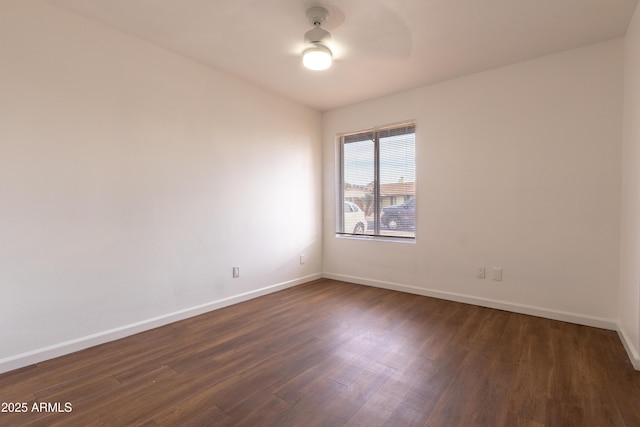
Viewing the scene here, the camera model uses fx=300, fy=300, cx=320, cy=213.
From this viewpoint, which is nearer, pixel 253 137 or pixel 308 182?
pixel 253 137

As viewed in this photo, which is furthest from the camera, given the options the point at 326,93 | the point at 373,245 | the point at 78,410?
the point at 373,245

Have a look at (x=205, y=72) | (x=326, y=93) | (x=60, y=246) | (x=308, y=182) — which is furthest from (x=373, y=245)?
(x=60, y=246)

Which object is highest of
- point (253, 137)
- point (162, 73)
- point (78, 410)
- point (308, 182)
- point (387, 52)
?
point (387, 52)

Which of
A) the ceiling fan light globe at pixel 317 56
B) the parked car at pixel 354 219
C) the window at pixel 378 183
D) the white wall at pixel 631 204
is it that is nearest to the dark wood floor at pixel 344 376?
the white wall at pixel 631 204

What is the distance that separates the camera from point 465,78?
11.3 feet

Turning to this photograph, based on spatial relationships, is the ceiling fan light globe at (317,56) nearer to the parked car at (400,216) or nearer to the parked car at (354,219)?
the parked car at (400,216)

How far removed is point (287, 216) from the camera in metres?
4.19

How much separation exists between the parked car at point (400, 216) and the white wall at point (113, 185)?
5.53 ft

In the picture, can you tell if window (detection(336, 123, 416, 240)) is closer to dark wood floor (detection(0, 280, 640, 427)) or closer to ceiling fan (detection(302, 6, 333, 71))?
dark wood floor (detection(0, 280, 640, 427))

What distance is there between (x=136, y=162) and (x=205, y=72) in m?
1.24

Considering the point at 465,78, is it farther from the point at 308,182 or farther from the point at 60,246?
the point at 60,246

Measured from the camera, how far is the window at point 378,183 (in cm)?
402

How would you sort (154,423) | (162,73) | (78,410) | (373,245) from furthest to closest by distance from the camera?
(373,245)
(162,73)
(78,410)
(154,423)

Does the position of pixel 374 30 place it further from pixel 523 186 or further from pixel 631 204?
pixel 631 204
